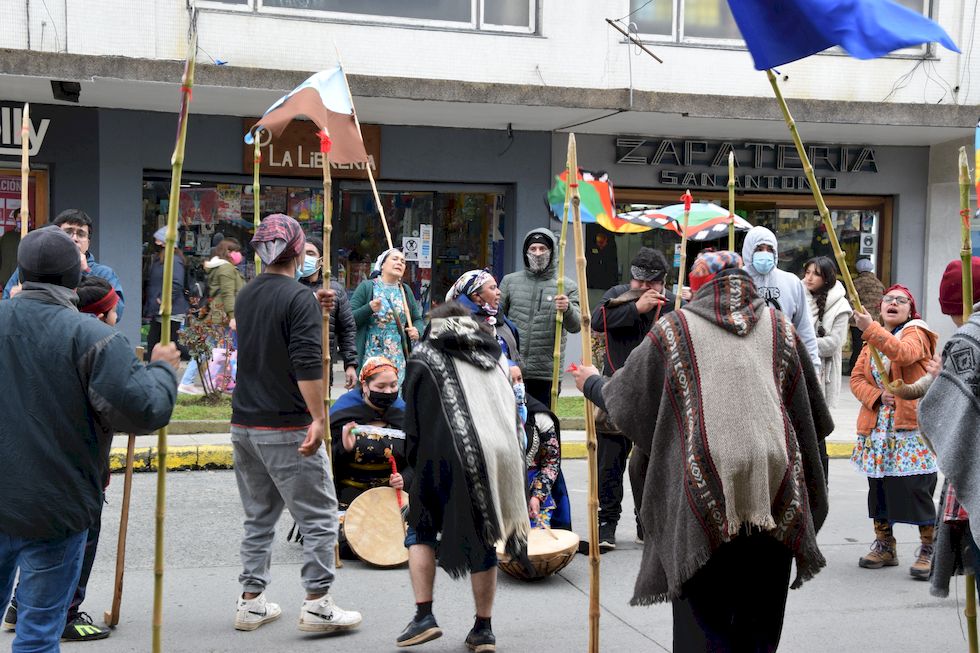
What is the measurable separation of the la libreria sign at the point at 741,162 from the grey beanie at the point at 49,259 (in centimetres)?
1245

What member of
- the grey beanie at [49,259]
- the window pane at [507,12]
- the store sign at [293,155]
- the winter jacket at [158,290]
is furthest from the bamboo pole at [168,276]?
the window pane at [507,12]

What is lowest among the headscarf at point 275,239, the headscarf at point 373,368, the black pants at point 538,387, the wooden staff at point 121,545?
the wooden staff at point 121,545

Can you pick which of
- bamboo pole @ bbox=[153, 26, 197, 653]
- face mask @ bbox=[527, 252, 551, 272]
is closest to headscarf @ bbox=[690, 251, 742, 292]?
bamboo pole @ bbox=[153, 26, 197, 653]

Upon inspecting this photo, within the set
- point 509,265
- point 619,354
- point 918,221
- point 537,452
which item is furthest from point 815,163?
point 537,452

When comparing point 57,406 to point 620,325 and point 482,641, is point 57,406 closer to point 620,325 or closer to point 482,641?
point 482,641

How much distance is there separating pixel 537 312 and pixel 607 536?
6.18ft

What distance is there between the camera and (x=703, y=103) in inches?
560

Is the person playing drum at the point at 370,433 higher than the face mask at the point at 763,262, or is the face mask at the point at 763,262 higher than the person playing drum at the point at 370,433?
the face mask at the point at 763,262

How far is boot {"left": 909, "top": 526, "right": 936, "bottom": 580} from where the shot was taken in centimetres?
688

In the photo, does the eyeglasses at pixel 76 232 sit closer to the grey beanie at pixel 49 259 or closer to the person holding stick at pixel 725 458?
the grey beanie at pixel 49 259

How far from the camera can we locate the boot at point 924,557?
6883mm

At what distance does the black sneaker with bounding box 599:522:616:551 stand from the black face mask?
1.64 metres

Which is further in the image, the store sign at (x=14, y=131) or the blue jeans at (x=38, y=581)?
the store sign at (x=14, y=131)

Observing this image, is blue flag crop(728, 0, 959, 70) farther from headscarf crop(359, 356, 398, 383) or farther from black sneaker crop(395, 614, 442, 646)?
headscarf crop(359, 356, 398, 383)
